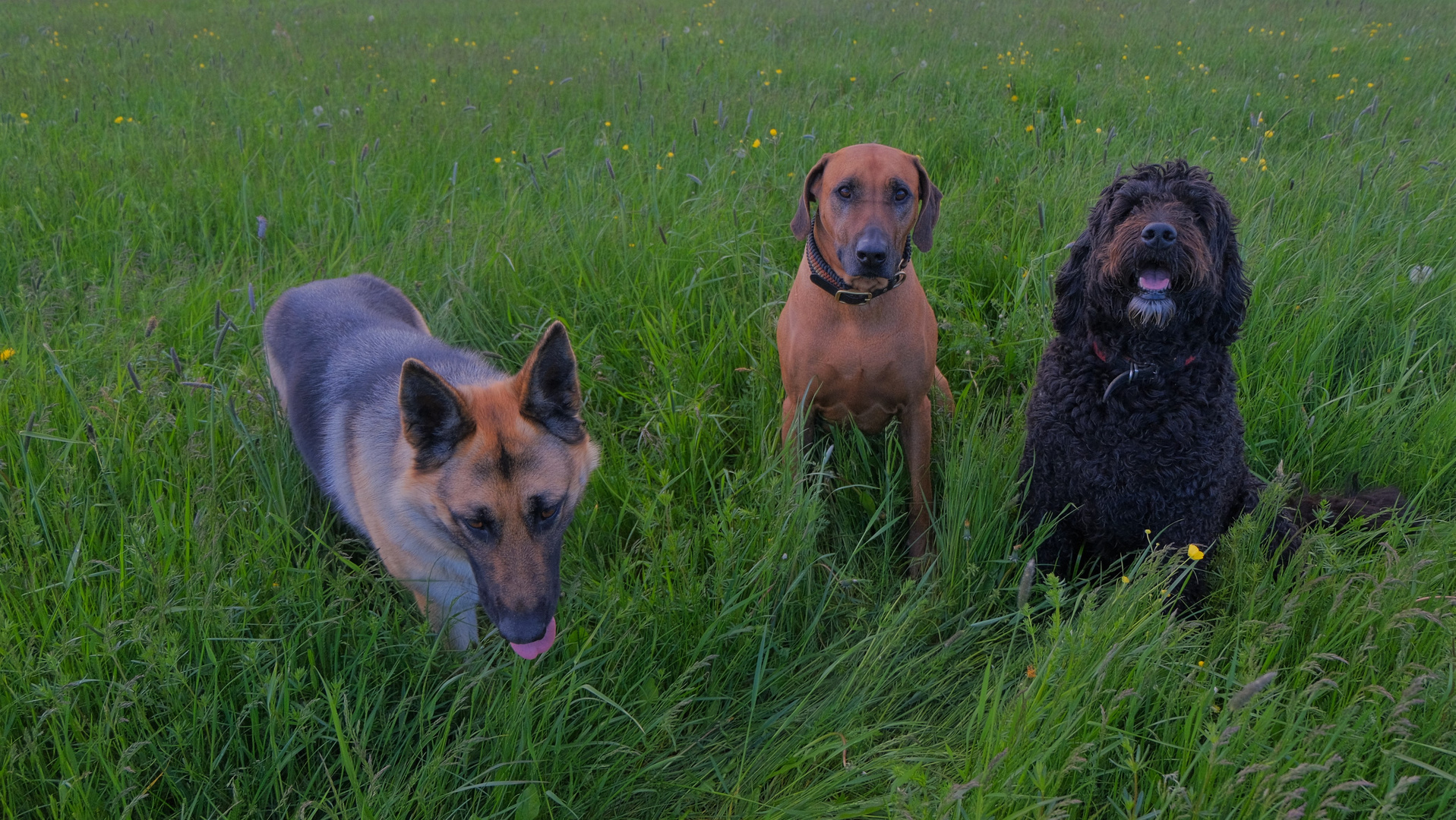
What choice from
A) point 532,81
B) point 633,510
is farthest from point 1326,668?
point 532,81

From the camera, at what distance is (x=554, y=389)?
224 cm

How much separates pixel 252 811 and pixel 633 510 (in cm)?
A: 115

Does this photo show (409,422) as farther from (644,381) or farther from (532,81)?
(532,81)

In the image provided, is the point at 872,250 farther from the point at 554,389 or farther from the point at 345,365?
the point at 345,365

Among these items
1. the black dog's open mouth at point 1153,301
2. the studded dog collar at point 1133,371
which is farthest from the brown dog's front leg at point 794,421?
the black dog's open mouth at point 1153,301

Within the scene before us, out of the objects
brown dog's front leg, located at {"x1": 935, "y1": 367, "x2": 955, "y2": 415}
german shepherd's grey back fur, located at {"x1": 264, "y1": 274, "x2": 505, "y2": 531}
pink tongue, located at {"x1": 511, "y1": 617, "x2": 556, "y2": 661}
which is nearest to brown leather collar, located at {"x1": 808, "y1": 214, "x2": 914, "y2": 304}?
brown dog's front leg, located at {"x1": 935, "y1": 367, "x2": 955, "y2": 415}

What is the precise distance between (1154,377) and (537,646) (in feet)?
6.84

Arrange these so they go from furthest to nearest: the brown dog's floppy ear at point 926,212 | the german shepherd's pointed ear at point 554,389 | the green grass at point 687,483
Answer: the brown dog's floppy ear at point 926,212
the german shepherd's pointed ear at point 554,389
the green grass at point 687,483

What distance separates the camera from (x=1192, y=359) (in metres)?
2.57

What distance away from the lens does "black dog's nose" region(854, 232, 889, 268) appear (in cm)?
279

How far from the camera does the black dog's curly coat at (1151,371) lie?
8.09 ft

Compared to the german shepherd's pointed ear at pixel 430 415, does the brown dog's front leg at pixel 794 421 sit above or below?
below

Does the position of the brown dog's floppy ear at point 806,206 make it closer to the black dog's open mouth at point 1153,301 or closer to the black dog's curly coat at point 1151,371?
the black dog's curly coat at point 1151,371

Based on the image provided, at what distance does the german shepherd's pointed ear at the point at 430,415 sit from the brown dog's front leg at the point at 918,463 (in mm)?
1672
